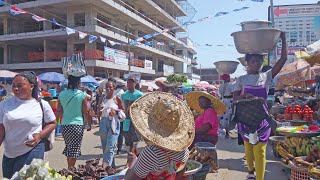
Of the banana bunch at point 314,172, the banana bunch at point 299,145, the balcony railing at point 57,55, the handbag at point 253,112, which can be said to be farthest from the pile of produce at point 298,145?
the balcony railing at point 57,55

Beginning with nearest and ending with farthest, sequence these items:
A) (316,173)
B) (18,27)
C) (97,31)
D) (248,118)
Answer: (316,173), (248,118), (97,31), (18,27)

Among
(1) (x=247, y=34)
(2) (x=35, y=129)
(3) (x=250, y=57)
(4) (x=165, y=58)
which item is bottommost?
(2) (x=35, y=129)

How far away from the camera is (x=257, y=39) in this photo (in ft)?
13.9

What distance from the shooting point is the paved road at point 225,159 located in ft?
19.0

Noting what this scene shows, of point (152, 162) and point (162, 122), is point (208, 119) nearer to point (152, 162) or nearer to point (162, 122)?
point (162, 122)

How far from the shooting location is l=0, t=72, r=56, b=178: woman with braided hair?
3.21 meters

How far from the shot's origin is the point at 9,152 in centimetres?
329

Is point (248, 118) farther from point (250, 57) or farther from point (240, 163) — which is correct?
point (240, 163)

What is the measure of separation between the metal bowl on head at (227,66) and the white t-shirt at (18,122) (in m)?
6.07

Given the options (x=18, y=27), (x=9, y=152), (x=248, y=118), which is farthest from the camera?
(x=18, y=27)

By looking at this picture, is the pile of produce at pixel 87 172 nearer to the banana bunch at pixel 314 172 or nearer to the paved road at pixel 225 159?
the banana bunch at pixel 314 172

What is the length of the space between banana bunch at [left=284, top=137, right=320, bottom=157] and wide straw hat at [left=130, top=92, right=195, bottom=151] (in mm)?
2852

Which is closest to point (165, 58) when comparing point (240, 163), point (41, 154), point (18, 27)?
point (18, 27)

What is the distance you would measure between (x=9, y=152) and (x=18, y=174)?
2.41 feet
